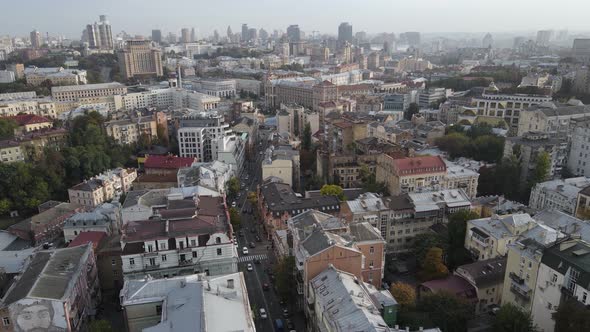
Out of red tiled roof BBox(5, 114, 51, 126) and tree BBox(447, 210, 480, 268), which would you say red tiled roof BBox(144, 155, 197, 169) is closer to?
red tiled roof BBox(5, 114, 51, 126)

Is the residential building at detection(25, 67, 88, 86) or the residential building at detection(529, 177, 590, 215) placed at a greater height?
the residential building at detection(25, 67, 88, 86)

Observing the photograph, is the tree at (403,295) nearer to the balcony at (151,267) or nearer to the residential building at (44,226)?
the balcony at (151,267)

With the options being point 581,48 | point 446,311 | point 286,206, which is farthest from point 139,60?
point 581,48

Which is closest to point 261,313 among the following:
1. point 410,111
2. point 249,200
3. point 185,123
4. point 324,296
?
point 324,296

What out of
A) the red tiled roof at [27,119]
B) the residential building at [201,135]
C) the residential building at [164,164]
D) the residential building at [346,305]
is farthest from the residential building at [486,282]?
the red tiled roof at [27,119]

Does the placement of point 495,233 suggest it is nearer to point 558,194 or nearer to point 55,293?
point 558,194

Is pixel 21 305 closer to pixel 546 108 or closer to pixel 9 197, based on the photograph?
pixel 9 197

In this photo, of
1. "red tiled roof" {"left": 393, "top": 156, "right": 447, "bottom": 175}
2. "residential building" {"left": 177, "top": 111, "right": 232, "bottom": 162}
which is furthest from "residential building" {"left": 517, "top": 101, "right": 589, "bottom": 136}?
"residential building" {"left": 177, "top": 111, "right": 232, "bottom": 162}
